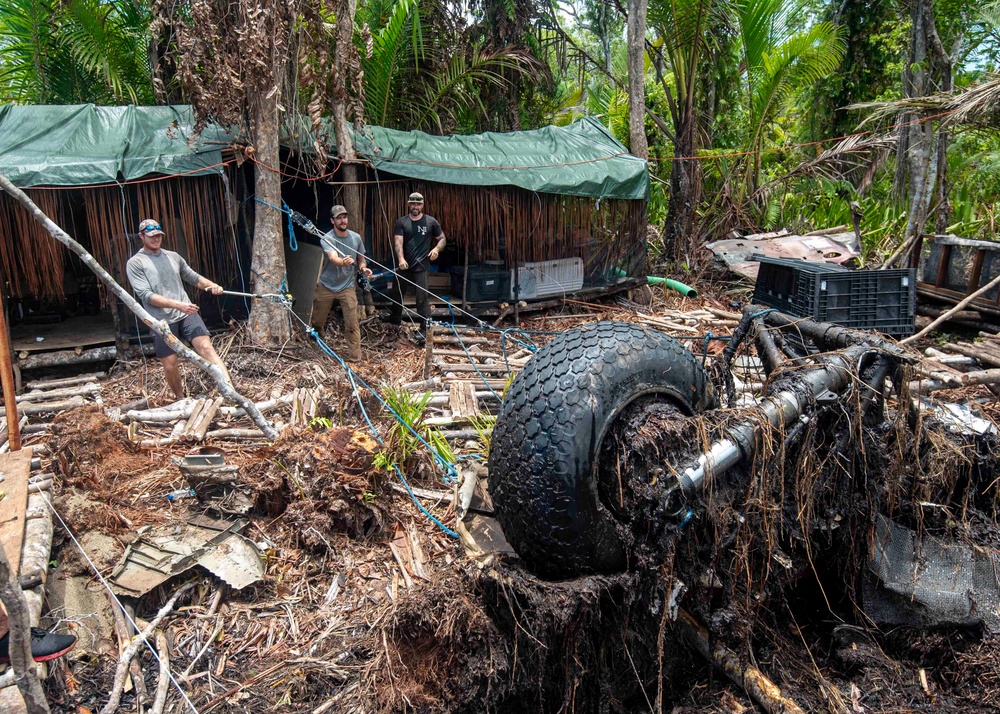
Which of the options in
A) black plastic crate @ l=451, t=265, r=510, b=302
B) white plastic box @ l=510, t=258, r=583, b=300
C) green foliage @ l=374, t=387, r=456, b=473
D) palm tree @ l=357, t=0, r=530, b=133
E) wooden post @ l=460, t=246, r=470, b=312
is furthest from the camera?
palm tree @ l=357, t=0, r=530, b=133

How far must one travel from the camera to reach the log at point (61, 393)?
6621mm

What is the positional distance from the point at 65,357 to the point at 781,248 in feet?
32.6

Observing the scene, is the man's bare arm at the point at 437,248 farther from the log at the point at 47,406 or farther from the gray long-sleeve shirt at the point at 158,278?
the log at the point at 47,406

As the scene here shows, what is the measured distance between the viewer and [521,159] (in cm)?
1012

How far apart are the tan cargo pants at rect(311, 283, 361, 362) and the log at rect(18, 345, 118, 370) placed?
7.37 ft

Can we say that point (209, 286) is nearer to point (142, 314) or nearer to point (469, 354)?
point (142, 314)

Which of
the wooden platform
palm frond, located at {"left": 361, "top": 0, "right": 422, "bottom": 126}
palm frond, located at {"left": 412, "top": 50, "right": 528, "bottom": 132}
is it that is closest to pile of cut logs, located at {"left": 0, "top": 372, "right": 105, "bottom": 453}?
the wooden platform

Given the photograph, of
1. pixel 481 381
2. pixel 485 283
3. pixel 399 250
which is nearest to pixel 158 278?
pixel 481 381

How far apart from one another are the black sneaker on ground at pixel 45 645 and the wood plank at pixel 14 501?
32cm

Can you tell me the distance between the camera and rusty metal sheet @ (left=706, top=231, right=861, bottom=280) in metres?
10.9

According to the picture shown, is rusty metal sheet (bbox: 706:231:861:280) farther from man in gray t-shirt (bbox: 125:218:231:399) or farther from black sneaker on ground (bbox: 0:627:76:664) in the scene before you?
black sneaker on ground (bbox: 0:627:76:664)

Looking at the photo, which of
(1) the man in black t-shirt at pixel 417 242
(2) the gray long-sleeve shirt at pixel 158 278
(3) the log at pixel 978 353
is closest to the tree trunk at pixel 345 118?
(1) the man in black t-shirt at pixel 417 242

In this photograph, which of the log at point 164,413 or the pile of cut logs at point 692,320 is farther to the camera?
the pile of cut logs at point 692,320

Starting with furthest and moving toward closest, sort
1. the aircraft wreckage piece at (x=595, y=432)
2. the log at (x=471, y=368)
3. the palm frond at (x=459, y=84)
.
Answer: the palm frond at (x=459, y=84)
the log at (x=471, y=368)
the aircraft wreckage piece at (x=595, y=432)
